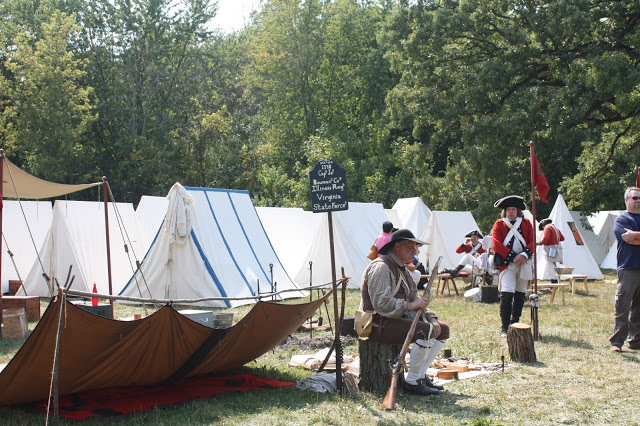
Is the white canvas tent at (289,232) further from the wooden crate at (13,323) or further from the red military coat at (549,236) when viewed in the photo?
the wooden crate at (13,323)

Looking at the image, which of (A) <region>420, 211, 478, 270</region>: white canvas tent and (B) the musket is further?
(A) <region>420, 211, 478, 270</region>: white canvas tent

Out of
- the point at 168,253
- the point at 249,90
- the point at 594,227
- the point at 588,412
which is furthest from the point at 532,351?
the point at 249,90

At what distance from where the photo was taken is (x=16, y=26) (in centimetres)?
2736

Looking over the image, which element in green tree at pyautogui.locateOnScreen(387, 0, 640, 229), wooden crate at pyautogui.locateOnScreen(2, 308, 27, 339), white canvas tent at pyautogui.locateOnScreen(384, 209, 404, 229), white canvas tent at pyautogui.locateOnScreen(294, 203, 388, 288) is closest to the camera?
wooden crate at pyautogui.locateOnScreen(2, 308, 27, 339)

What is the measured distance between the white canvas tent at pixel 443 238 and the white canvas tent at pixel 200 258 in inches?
223

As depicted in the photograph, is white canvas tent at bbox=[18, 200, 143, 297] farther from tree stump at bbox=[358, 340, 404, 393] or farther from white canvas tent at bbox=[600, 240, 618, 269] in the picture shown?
white canvas tent at bbox=[600, 240, 618, 269]

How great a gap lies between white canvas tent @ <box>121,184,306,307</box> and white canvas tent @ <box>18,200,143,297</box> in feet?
2.80

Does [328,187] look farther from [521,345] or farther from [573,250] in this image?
[573,250]

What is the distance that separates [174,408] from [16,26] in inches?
1063

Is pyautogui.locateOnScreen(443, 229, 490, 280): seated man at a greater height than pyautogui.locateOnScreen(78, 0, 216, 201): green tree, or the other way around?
pyautogui.locateOnScreen(78, 0, 216, 201): green tree

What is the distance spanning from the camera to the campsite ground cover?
4.46 meters

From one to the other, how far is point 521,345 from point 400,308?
5.91ft

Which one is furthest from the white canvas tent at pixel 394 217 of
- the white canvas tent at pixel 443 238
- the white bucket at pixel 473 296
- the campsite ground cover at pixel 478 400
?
the campsite ground cover at pixel 478 400

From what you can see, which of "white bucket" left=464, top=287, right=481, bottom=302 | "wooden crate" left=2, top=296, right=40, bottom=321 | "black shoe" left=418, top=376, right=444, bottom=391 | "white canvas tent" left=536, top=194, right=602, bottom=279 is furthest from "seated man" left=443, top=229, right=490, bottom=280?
"black shoe" left=418, top=376, right=444, bottom=391
